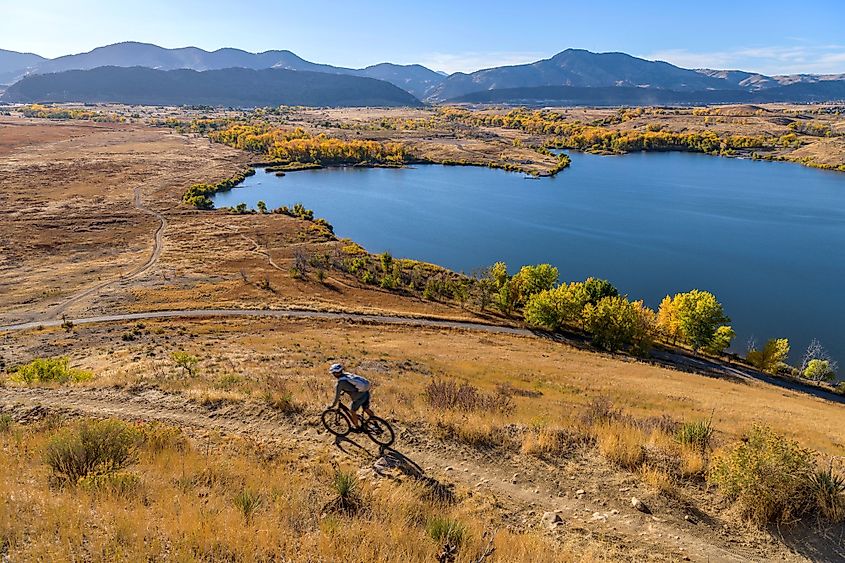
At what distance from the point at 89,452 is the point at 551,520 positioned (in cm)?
787

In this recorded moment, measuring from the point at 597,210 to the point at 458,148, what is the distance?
287 feet

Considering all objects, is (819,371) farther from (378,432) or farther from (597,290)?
(378,432)

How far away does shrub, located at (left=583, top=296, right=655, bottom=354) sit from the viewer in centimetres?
4738

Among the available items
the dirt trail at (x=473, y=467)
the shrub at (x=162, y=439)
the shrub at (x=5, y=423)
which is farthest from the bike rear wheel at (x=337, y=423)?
the shrub at (x=5, y=423)

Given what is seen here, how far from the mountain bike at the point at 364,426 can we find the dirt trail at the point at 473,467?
0.22 m

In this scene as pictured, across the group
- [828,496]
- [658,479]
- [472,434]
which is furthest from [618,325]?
[828,496]

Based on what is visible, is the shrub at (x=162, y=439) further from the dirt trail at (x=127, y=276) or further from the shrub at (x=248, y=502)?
the dirt trail at (x=127, y=276)

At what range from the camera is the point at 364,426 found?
11.0 m

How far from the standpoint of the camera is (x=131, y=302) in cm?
4991

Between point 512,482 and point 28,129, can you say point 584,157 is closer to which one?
point 512,482

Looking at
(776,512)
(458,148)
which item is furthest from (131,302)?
(458,148)

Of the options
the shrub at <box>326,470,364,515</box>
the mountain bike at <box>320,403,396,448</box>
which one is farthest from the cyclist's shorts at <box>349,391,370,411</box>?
the shrub at <box>326,470,364,515</box>

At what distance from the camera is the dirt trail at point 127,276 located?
45.9 metres

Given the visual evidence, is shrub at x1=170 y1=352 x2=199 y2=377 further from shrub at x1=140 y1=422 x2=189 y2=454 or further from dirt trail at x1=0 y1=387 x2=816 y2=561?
shrub at x1=140 y1=422 x2=189 y2=454
